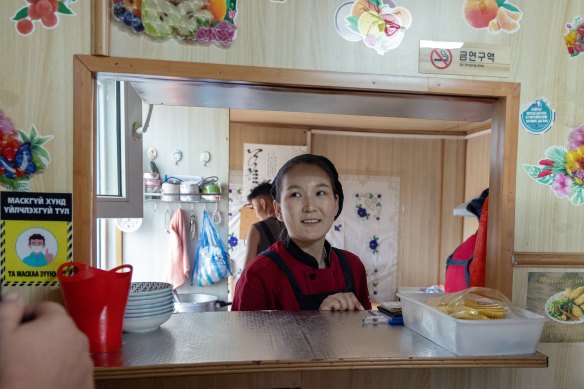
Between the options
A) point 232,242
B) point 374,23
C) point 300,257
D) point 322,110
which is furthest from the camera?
point 232,242

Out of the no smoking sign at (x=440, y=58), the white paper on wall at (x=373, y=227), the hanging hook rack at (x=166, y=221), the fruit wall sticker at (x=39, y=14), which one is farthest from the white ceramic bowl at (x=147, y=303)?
the white paper on wall at (x=373, y=227)

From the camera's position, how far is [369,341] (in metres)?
1.00

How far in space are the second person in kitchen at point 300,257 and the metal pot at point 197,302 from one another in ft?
4.92

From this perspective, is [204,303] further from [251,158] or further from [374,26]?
[374,26]

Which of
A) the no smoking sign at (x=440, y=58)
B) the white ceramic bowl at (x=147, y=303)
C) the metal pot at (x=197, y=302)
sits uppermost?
the no smoking sign at (x=440, y=58)

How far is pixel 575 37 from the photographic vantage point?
125 centimetres

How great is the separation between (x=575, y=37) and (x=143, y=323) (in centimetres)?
145

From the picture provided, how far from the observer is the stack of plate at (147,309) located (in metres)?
1.00

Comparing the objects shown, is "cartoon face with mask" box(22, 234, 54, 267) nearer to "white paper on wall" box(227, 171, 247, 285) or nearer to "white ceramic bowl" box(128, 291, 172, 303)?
"white ceramic bowl" box(128, 291, 172, 303)

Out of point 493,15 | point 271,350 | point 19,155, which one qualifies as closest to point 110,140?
point 19,155

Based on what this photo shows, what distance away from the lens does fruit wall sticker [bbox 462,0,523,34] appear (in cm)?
120

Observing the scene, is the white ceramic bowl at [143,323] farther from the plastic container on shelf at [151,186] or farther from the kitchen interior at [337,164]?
the plastic container on shelf at [151,186]

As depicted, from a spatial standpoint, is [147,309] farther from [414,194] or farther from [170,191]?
[414,194]

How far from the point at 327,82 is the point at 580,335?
1092 mm
